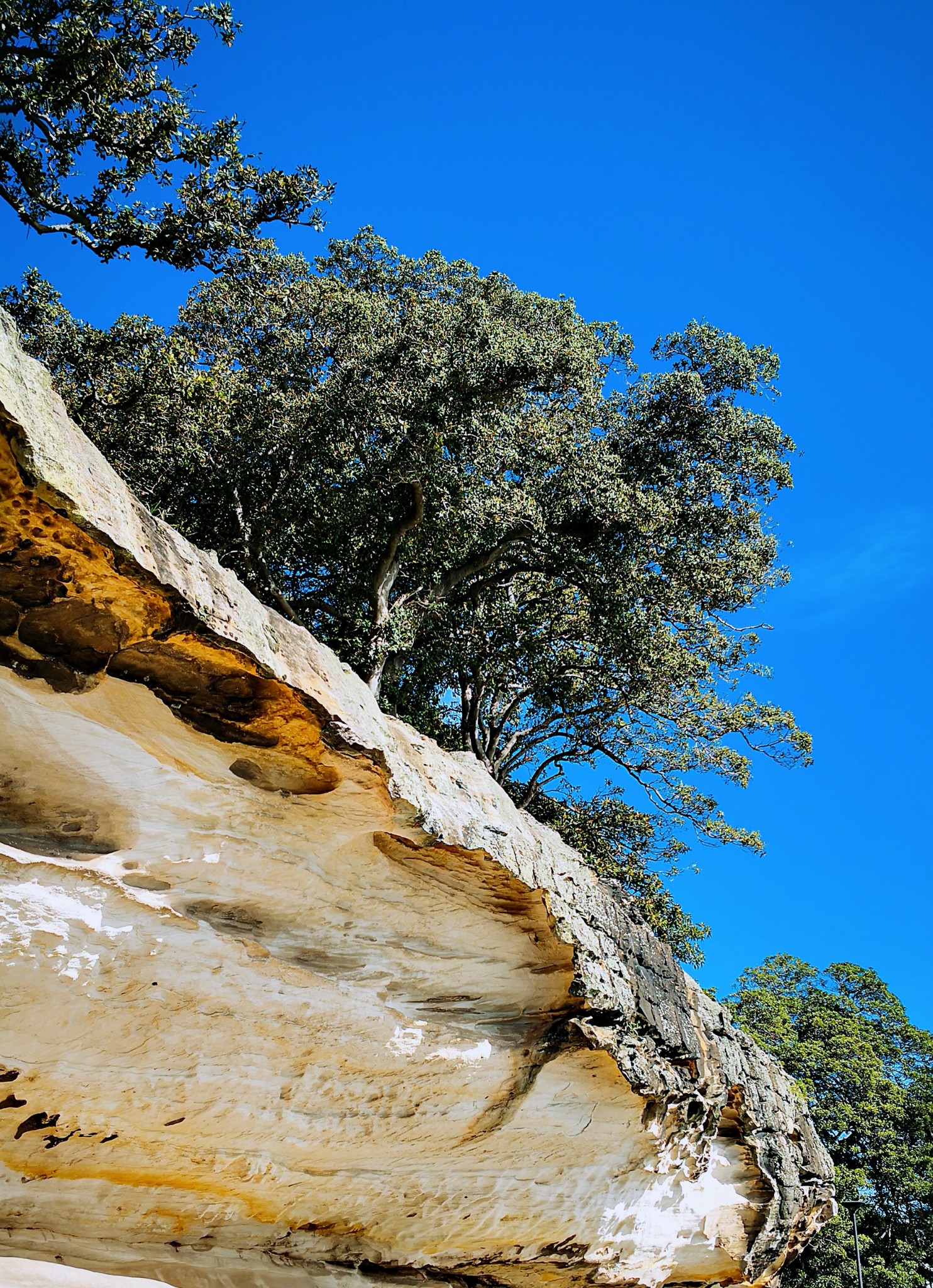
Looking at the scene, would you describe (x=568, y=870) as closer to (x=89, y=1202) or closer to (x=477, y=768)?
(x=477, y=768)

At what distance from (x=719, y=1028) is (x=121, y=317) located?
44.9 ft

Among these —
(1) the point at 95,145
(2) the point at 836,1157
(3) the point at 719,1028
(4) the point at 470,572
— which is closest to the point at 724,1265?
(3) the point at 719,1028

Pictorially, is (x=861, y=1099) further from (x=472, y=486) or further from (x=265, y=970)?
(x=265, y=970)

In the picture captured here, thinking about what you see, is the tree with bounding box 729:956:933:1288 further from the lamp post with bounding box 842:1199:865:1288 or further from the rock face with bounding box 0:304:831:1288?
the rock face with bounding box 0:304:831:1288

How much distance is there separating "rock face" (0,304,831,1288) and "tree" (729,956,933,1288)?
20064mm

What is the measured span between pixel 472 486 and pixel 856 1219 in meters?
23.1

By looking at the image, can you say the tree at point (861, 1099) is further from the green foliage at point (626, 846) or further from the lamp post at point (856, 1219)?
the green foliage at point (626, 846)

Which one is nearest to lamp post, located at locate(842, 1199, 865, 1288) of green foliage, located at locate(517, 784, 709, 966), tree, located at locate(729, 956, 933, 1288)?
tree, located at locate(729, 956, 933, 1288)

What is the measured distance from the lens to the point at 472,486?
618 inches

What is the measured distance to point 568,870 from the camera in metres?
8.83

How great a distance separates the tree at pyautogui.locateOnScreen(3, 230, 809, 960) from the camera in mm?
15164

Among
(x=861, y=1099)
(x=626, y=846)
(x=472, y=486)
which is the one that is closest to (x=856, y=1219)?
(x=861, y=1099)

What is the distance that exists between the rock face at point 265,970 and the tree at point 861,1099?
65.8ft

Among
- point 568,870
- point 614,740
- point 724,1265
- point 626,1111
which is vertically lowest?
point 724,1265
